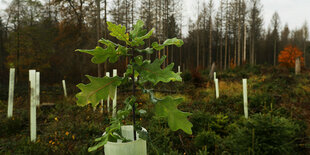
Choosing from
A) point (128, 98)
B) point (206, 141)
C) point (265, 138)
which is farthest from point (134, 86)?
point (206, 141)

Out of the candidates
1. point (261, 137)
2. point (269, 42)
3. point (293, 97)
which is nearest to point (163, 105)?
point (261, 137)

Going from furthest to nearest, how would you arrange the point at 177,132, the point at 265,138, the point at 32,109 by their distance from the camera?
the point at 177,132, the point at 32,109, the point at 265,138

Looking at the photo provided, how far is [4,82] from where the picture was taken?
15039 mm

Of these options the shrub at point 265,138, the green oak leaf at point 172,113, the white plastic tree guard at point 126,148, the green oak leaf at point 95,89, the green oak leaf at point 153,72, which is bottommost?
the shrub at point 265,138

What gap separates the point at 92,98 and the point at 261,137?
3.16 m

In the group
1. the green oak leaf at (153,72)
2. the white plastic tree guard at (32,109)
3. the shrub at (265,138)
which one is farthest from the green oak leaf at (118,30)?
the white plastic tree guard at (32,109)

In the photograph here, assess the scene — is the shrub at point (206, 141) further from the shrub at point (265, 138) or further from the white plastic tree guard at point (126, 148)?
the white plastic tree guard at point (126, 148)

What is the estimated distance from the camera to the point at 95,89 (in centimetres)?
70

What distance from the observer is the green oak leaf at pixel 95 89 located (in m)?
0.69

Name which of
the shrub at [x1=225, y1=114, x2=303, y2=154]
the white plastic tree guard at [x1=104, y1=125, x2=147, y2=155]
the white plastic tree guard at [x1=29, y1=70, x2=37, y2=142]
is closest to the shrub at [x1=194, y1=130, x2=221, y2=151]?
the shrub at [x1=225, y1=114, x2=303, y2=154]

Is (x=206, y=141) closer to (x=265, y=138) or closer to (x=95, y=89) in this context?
(x=265, y=138)

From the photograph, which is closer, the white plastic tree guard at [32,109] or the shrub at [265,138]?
the shrub at [265,138]

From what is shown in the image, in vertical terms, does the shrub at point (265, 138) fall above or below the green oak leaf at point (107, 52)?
below

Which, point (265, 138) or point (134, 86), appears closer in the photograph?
point (134, 86)
